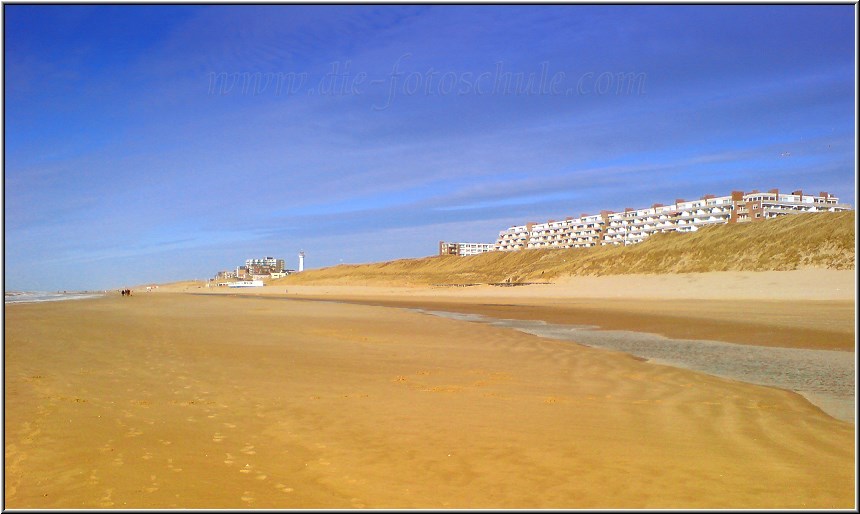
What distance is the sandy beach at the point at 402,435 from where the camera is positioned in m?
4.65

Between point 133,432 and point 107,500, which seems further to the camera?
point 133,432

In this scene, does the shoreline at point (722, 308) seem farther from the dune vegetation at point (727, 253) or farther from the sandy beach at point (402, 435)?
the sandy beach at point (402, 435)

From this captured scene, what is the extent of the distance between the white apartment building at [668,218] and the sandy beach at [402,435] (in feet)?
322

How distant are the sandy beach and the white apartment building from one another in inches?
3859

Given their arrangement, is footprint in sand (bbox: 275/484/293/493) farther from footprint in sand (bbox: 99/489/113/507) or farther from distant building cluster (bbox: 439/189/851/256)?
distant building cluster (bbox: 439/189/851/256)

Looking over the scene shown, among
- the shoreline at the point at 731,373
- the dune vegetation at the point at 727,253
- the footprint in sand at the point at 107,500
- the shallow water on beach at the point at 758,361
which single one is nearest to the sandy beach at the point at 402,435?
the footprint in sand at the point at 107,500

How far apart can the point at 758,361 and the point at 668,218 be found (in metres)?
132

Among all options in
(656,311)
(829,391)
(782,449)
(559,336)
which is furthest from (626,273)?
(782,449)

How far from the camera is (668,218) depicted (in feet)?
443

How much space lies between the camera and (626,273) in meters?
59.1

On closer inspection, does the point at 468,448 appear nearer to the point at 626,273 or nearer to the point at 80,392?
the point at 80,392

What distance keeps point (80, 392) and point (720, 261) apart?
5237cm

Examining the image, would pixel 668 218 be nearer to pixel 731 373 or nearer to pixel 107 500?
pixel 731 373

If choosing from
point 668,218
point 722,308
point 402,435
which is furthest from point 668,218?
point 402,435
